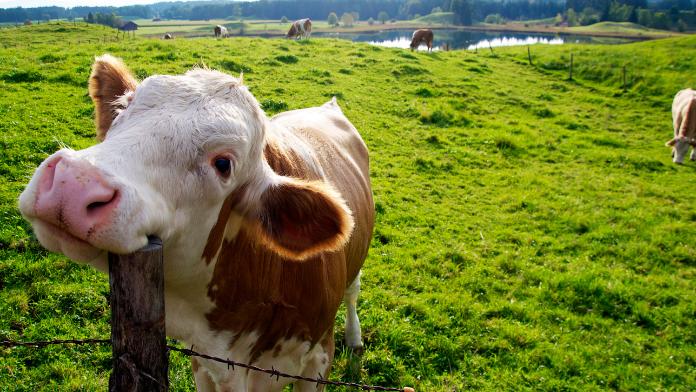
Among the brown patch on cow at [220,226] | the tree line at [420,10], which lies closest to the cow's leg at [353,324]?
the brown patch on cow at [220,226]

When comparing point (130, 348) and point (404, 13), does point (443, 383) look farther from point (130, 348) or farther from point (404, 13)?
point (404, 13)

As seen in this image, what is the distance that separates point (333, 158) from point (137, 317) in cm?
241

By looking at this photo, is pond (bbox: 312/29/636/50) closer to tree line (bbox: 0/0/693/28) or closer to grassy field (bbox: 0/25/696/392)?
grassy field (bbox: 0/25/696/392)

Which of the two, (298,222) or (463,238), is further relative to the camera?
(463,238)

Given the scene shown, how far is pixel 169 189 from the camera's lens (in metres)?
→ 1.58

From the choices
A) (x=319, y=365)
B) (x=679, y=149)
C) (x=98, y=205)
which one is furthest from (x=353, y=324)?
(x=679, y=149)

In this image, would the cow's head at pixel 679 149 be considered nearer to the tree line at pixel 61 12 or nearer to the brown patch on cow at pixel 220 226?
the brown patch on cow at pixel 220 226

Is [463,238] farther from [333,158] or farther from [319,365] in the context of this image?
[319,365]

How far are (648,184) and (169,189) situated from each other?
11.2 metres

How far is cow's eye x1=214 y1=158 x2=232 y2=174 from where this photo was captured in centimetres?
176

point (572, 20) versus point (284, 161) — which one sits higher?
point (572, 20)

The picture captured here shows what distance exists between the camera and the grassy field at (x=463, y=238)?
4.03m

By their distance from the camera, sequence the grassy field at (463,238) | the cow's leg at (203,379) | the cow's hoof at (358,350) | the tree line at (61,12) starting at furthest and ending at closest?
the tree line at (61,12) < the cow's hoof at (358,350) < the grassy field at (463,238) < the cow's leg at (203,379)

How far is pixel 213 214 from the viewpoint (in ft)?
6.19
